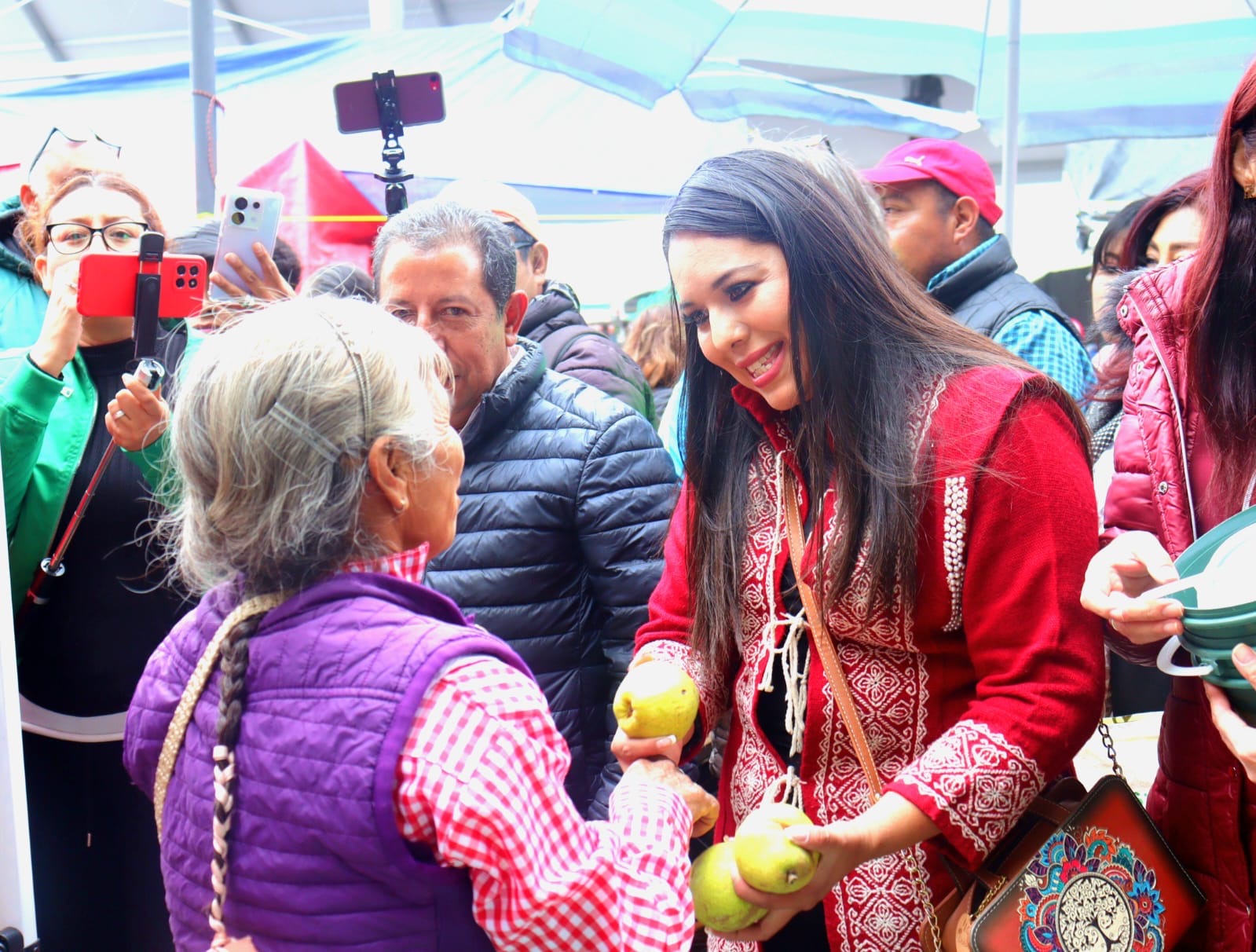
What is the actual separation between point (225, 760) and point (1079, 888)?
1.08 meters

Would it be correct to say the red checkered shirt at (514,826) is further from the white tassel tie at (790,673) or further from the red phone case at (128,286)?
the red phone case at (128,286)

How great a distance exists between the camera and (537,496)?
7.29 ft

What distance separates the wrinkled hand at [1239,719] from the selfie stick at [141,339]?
195 cm

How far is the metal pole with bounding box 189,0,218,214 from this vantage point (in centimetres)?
398

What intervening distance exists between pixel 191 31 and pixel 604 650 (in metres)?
3.10

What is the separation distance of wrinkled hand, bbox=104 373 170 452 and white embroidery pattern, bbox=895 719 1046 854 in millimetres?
1547

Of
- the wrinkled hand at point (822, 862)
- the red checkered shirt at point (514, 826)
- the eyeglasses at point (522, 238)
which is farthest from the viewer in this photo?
the eyeglasses at point (522, 238)

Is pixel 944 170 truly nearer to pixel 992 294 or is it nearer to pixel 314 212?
pixel 992 294

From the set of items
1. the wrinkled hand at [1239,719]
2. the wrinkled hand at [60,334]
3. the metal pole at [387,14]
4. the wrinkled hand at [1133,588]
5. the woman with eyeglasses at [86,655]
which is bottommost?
the woman with eyeglasses at [86,655]

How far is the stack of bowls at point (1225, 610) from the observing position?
134 cm

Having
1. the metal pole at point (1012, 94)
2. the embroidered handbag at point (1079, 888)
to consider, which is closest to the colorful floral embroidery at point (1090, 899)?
the embroidered handbag at point (1079, 888)

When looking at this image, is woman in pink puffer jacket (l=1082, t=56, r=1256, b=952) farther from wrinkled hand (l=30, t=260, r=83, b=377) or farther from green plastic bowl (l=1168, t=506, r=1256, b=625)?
wrinkled hand (l=30, t=260, r=83, b=377)

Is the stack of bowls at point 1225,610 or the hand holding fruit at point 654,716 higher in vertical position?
the stack of bowls at point 1225,610

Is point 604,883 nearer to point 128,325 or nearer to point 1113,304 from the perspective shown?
point 1113,304
